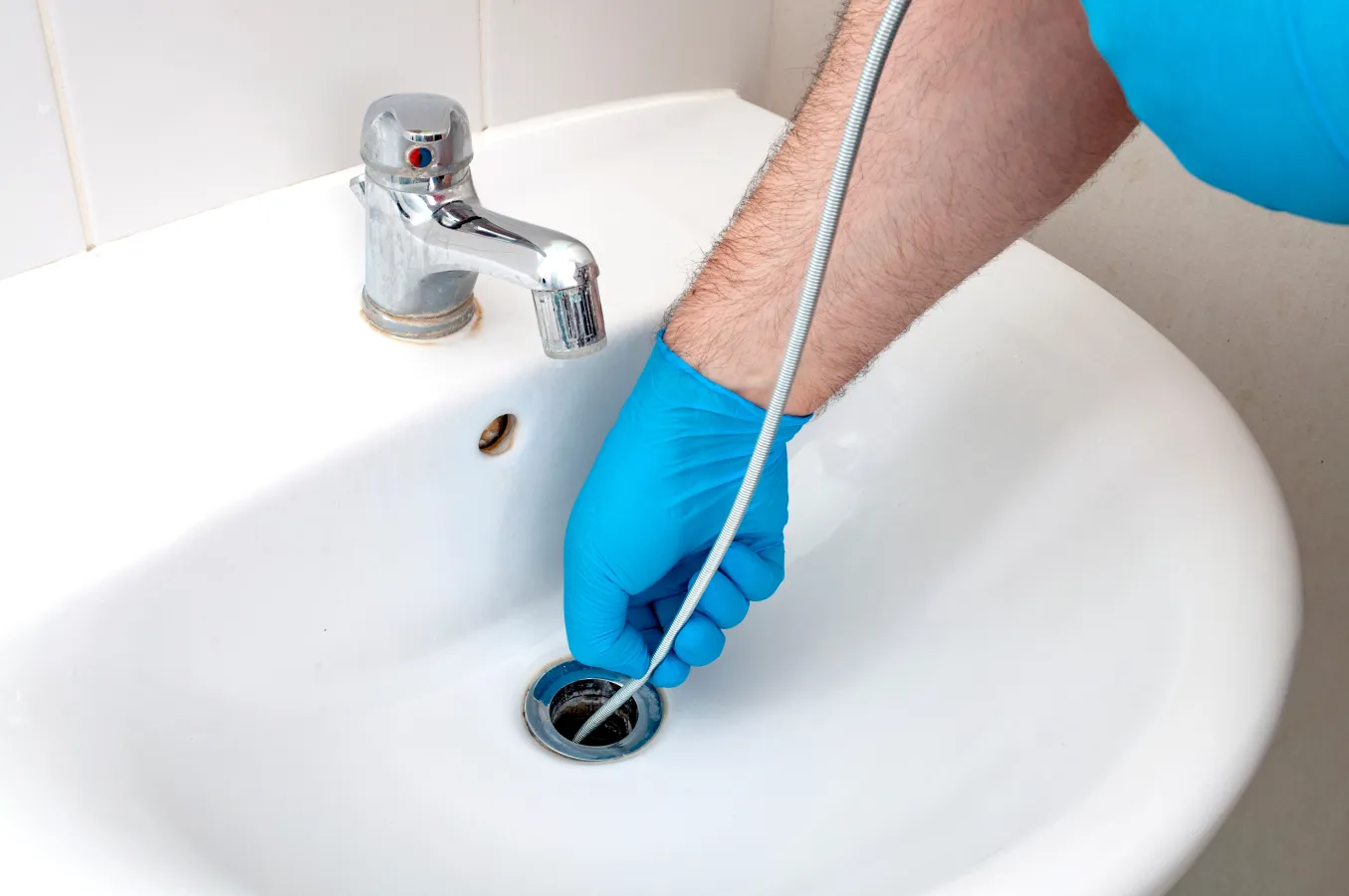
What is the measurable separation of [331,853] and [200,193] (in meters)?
0.33

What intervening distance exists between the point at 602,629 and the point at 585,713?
7cm

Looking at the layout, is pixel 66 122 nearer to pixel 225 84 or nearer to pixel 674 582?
pixel 225 84

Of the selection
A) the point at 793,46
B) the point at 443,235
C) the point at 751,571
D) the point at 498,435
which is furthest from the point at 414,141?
the point at 793,46

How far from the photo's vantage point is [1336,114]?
278mm

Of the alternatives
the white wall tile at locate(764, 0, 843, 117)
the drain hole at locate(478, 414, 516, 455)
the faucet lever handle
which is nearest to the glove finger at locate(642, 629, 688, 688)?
the drain hole at locate(478, 414, 516, 455)

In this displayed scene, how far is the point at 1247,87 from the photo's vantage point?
0.29 meters

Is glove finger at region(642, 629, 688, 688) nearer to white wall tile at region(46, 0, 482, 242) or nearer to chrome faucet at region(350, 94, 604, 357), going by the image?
chrome faucet at region(350, 94, 604, 357)

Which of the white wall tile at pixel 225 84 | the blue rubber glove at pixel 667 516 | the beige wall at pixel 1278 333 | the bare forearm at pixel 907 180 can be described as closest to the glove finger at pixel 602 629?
the blue rubber glove at pixel 667 516

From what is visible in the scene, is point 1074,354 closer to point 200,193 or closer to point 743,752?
point 743,752

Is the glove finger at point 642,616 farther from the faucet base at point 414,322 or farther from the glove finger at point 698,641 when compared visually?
the faucet base at point 414,322

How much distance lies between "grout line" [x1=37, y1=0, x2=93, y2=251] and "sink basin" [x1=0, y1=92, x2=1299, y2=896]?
19mm

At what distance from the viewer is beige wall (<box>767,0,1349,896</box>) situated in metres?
0.65

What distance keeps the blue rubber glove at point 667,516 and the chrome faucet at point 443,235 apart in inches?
3.2

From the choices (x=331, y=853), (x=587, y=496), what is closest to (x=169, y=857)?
(x=331, y=853)
